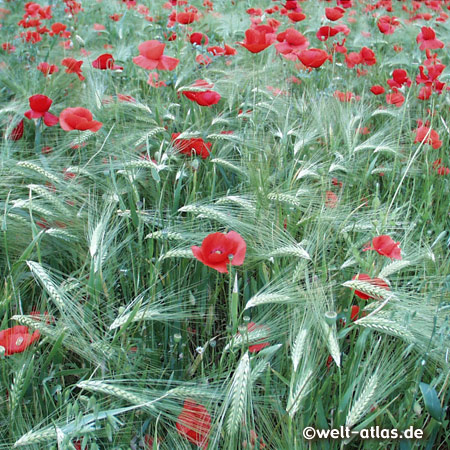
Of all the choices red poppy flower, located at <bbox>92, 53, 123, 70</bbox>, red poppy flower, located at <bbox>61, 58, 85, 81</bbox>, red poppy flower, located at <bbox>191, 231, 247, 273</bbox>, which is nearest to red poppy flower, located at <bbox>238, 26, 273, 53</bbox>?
red poppy flower, located at <bbox>92, 53, 123, 70</bbox>

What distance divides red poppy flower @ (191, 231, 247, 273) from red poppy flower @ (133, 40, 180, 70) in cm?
93

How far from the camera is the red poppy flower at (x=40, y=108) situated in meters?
1.66

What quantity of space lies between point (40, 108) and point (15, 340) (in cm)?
93

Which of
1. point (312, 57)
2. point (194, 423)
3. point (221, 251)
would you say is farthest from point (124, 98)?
point (194, 423)

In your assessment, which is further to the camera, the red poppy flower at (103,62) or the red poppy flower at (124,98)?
the red poppy flower at (103,62)

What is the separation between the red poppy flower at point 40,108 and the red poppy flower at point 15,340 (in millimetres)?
897

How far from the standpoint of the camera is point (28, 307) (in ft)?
4.19

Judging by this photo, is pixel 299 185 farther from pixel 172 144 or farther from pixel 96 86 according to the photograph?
pixel 96 86

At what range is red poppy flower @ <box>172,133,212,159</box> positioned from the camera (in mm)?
1603

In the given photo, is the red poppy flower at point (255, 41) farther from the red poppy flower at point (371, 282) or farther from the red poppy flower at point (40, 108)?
the red poppy flower at point (371, 282)

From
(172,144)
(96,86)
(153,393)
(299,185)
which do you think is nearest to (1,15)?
(96,86)

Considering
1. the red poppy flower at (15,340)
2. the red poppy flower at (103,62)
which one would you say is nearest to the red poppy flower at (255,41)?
the red poppy flower at (103,62)

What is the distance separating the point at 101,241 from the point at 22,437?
17.3 inches

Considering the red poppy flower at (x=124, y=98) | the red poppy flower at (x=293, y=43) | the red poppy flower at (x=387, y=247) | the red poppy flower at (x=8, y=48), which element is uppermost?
the red poppy flower at (x=387, y=247)
